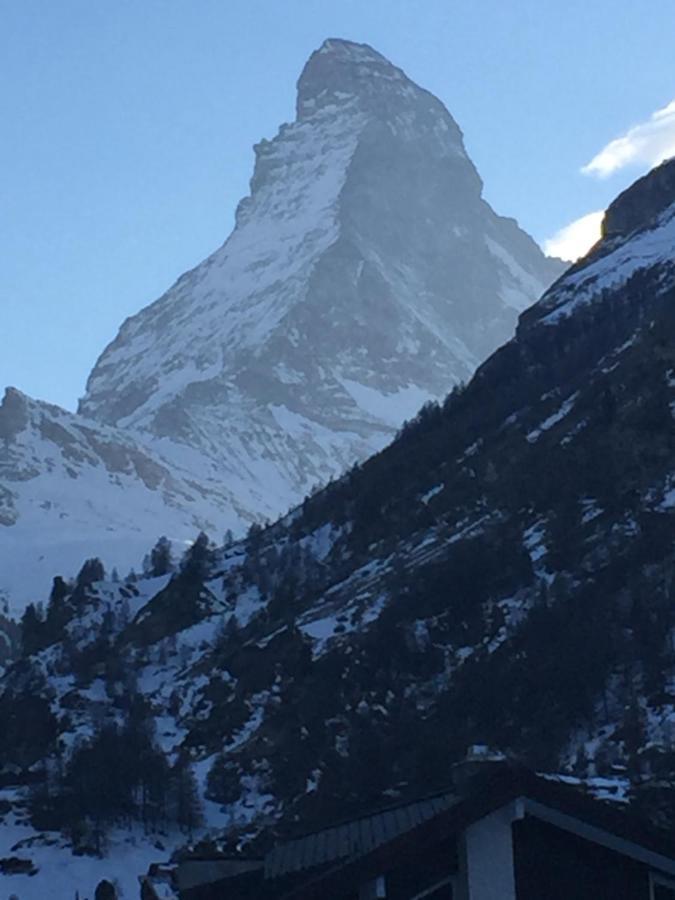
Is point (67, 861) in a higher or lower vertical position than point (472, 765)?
higher

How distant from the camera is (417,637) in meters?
139

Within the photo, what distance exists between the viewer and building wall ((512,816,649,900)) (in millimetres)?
18609

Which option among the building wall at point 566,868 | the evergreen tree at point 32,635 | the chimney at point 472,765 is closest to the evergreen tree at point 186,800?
the evergreen tree at point 32,635

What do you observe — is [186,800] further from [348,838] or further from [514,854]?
[514,854]

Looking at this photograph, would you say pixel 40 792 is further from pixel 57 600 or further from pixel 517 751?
pixel 57 600

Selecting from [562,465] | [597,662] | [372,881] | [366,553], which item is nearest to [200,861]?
[372,881]

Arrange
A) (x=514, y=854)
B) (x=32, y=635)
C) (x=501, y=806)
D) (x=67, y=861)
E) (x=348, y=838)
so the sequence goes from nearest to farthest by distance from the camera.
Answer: (x=501, y=806) < (x=514, y=854) < (x=348, y=838) < (x=67, y=861) < (x=32, y=635)

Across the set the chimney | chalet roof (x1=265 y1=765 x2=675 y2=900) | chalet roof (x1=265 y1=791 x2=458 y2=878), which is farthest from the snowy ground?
chalet roof (x1=265 y1=765 x2=675 y2=900)

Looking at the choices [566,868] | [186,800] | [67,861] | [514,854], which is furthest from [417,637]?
[514,854]

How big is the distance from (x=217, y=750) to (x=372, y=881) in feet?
390

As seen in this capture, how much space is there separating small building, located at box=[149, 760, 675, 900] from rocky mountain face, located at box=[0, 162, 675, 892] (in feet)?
210

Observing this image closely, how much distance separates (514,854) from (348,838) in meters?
4.46

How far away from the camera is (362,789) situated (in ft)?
366

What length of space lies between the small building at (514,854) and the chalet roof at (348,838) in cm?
226
